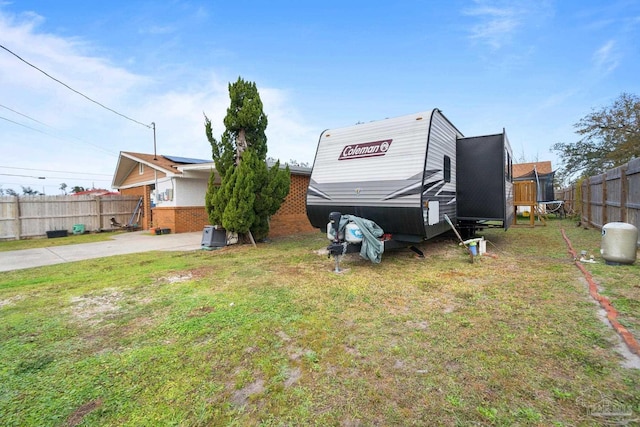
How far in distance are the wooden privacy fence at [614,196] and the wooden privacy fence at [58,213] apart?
20.6 m

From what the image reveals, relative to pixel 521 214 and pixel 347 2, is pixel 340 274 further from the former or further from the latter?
pixel 521 214

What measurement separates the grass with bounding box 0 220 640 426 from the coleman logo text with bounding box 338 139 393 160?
8.10 ft

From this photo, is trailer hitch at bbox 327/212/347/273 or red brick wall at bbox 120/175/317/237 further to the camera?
red brick wall at bbox 120/175/317/237

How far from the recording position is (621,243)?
531cm

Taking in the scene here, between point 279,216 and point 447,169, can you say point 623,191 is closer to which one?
point 447,169

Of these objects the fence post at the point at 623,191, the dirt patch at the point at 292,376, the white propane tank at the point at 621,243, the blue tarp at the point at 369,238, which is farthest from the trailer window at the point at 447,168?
the dirt patch at the point at 292,376

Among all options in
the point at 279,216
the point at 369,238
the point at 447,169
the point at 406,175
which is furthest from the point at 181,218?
the point at 447,169

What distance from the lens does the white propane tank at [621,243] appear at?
527 centimetres

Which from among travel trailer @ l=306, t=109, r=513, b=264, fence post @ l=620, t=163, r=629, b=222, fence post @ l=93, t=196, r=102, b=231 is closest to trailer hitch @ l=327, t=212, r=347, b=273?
travel trailer @ l=306, t=109, r=513, b=264

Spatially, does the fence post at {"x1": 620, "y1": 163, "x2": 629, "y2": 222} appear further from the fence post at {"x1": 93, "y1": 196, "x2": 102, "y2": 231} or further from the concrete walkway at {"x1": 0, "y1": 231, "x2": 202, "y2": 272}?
the fence post at {"x1": 93, "y1": 196, "x2": 102, "y2": 231}

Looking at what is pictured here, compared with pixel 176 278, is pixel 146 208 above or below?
above

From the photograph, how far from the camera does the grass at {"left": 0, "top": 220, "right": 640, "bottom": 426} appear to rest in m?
2.00

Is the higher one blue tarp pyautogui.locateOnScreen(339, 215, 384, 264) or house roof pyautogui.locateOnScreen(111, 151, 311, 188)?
house roof pyautogui.locateOnScreen(111, 151, 311, 188)

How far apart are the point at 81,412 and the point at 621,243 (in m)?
7.82
